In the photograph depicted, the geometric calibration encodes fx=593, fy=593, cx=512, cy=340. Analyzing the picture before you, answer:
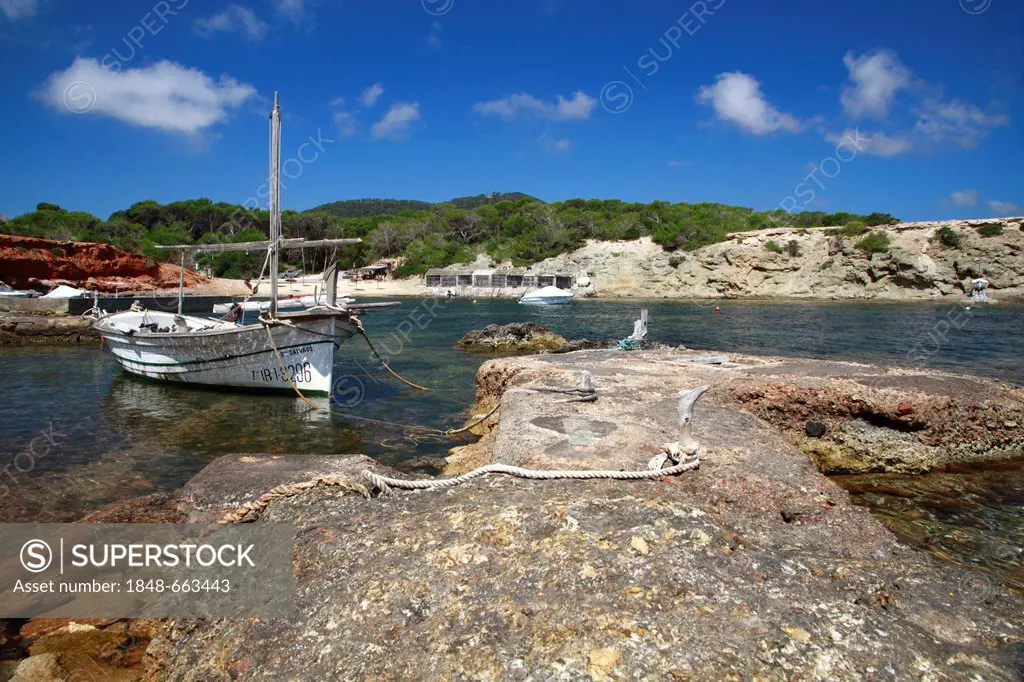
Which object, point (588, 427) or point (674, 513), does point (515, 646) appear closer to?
point (674, 513)

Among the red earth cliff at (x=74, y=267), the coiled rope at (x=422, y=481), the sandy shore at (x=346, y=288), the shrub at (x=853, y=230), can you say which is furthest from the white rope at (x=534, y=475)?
the shrub at (x=853, y=230)

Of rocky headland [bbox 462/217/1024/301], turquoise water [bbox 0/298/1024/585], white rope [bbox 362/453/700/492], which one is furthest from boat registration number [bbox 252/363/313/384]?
rocky headland [bbox 462/217/1024/301]

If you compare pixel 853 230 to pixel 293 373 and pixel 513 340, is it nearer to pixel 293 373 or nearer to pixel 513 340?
pixel 513 340

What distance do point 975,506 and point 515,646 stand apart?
5883 millimetres

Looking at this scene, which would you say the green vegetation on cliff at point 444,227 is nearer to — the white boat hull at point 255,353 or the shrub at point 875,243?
the shrub at point 875,243

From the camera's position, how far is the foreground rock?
2785 mm

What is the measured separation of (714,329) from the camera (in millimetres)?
29891

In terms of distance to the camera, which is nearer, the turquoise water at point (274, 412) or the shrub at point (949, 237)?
the turquoise water at point (274, 412)

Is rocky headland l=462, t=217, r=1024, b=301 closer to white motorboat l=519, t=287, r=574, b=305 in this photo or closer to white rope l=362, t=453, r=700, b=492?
white motorboat l=519, t=287, r=574, b=305

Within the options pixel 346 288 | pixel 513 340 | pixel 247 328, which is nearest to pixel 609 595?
pixel 247 328

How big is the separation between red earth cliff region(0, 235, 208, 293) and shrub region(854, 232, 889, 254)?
57222mm

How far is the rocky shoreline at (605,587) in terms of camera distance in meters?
2.80

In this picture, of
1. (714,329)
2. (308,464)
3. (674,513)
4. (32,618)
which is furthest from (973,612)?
(714,329)

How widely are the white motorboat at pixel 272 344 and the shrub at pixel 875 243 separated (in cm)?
5151
